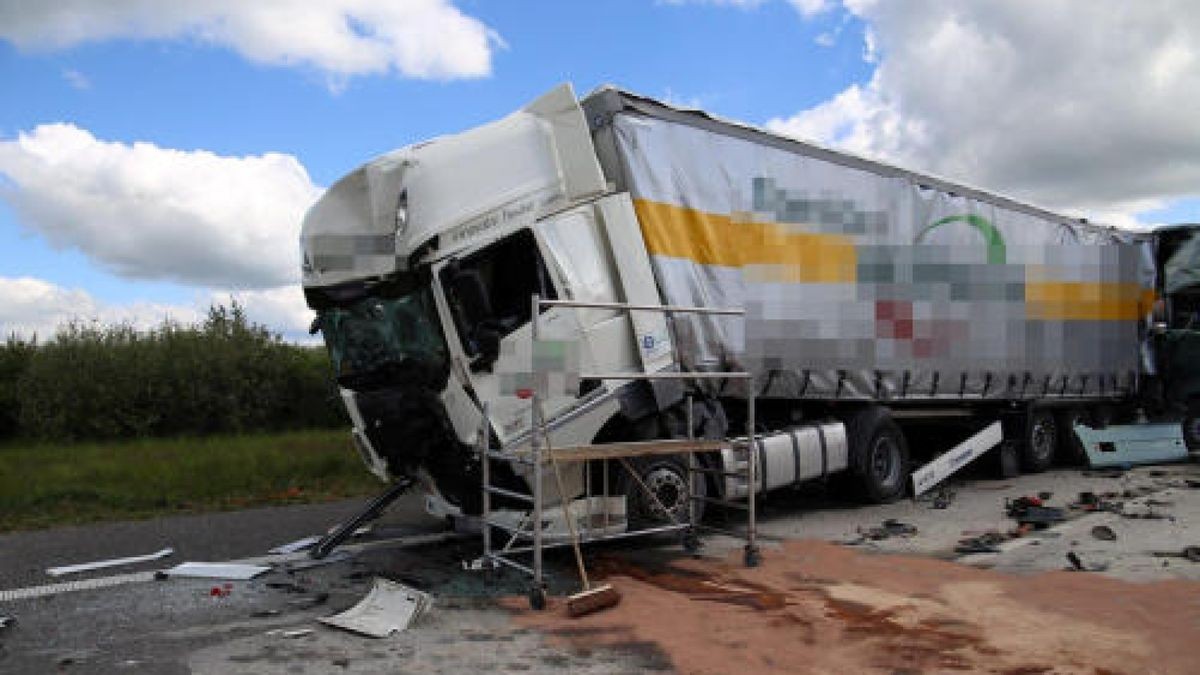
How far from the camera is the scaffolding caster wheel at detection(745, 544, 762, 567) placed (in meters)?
7.39

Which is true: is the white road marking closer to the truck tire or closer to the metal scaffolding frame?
the metal scaffolding frame

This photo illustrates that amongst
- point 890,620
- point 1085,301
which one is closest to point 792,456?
point 890,620

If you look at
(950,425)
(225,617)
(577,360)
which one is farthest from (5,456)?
(950,425)

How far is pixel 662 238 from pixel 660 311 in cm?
72

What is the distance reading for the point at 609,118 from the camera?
7867mm

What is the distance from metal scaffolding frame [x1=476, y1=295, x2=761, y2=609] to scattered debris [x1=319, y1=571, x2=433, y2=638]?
719 millimetres

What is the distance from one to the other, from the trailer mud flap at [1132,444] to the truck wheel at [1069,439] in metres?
0.11

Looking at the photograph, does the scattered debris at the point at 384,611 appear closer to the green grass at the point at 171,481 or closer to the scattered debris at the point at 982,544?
the scattered debris at the point at 982,544

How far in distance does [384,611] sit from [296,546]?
115 inches

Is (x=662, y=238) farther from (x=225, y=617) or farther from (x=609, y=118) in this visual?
(x=225, y=617)

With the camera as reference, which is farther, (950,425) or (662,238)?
(950,425)

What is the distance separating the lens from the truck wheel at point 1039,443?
13.7m

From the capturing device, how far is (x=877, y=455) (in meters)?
10.5

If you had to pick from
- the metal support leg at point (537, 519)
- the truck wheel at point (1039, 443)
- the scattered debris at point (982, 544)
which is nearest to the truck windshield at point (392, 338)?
the metal support leg at point (537, 519)
